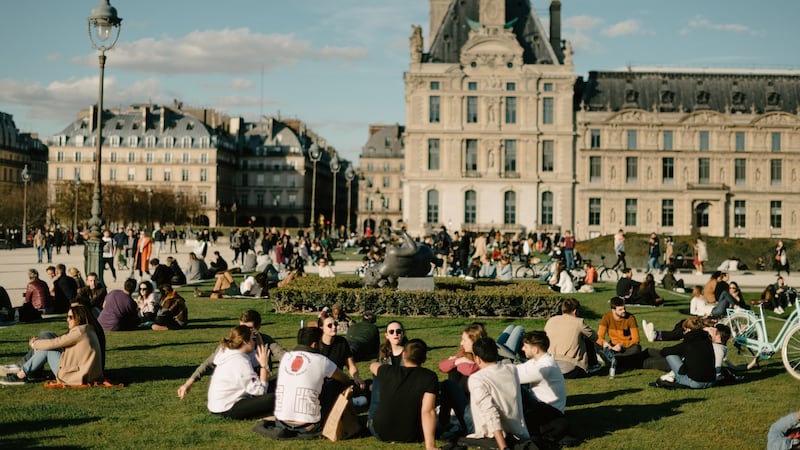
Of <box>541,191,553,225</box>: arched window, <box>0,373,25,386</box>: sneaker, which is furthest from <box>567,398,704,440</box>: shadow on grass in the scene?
<box>541,191,553,225</box>: arched window

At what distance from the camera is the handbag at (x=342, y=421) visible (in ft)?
27.2

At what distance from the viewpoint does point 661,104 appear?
228 ft

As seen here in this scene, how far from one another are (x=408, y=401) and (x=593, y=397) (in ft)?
11.0

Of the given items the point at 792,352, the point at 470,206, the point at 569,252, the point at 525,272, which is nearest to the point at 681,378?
the point at 792,352

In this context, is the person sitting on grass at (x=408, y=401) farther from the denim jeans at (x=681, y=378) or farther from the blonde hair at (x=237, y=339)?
the denim jeans at (x=681, y=378)

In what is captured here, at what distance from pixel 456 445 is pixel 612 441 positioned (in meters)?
1.62

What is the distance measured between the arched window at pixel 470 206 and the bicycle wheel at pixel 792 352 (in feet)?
181

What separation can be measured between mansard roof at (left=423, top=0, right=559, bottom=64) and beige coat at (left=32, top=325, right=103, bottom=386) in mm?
60047

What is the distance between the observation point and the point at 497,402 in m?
7.92

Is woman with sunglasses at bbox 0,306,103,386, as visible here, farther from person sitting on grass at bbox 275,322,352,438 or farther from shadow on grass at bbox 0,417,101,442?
person sitting on grass at bbox 275,322,352,438

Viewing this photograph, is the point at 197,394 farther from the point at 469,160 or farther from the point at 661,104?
the point at 661,104

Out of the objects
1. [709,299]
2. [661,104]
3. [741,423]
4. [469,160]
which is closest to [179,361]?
[741,423]

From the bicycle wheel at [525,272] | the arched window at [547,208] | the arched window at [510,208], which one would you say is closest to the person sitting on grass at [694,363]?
the bicycle wheel at [525,272]

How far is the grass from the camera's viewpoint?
8.29m
